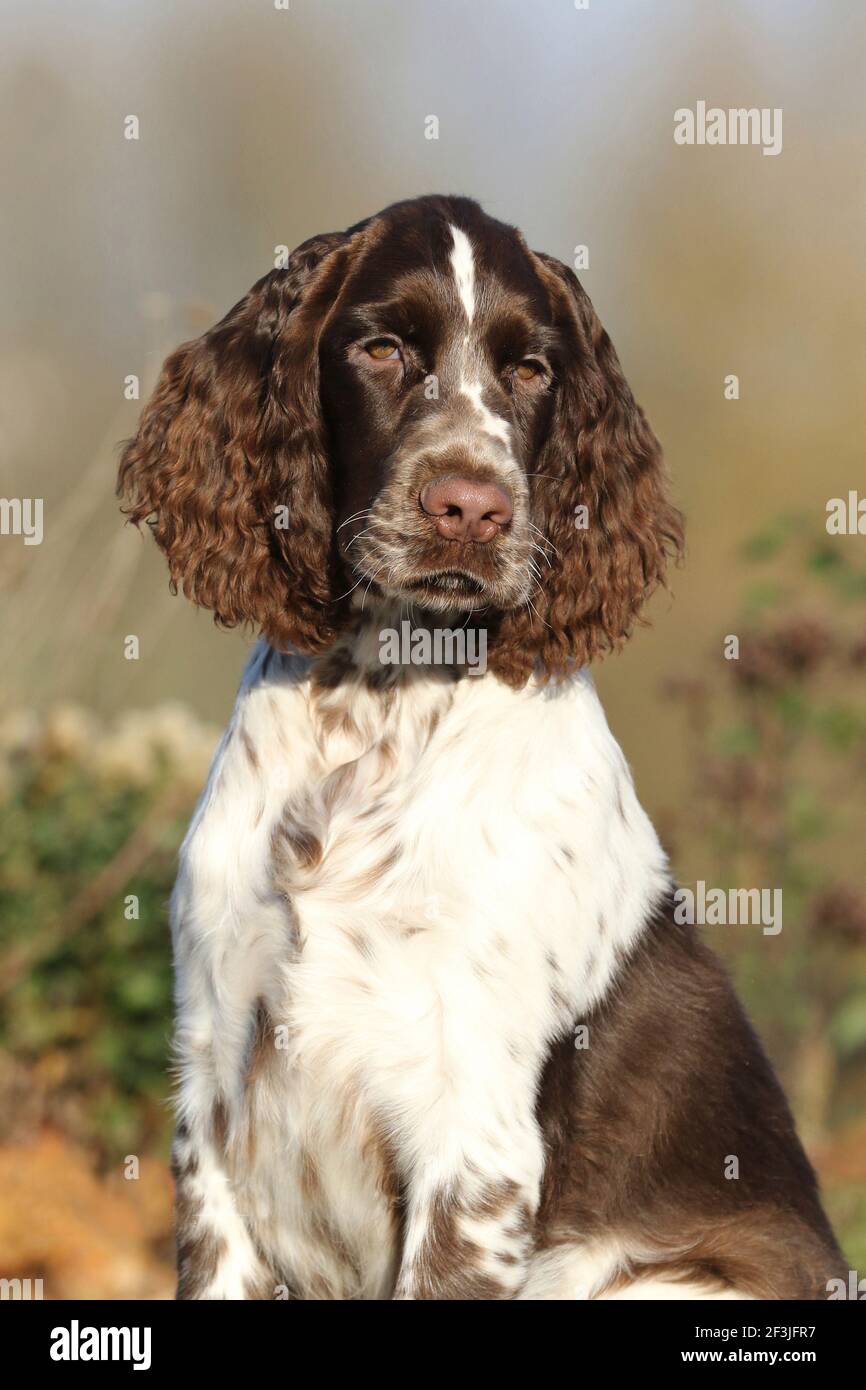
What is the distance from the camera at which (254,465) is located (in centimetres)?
387

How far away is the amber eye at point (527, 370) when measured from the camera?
12.5ft

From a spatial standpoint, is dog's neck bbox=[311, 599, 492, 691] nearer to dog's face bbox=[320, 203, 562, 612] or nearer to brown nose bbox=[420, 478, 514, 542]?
dog's face bbox=[320, 203, 562, 612]

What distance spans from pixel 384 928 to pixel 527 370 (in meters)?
1.31

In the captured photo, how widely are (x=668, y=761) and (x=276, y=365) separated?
185 inches

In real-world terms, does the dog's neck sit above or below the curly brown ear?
below

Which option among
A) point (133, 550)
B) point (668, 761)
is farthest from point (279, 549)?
point (668, 761)

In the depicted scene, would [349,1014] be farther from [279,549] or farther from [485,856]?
[279,549]

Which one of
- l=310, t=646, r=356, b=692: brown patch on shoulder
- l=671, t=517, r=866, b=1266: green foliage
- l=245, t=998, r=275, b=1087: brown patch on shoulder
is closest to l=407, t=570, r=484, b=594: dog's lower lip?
l=310, t=646, r=356, b=692: brown patch on shoulder

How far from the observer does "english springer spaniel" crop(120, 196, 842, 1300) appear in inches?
138

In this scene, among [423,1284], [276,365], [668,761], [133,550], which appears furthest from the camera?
[668,761]

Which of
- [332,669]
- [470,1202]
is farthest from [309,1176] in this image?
[332,669]

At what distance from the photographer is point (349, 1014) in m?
3.51

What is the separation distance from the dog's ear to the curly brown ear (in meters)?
0.52

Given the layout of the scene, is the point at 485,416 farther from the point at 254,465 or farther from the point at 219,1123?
the point at 219,1123
